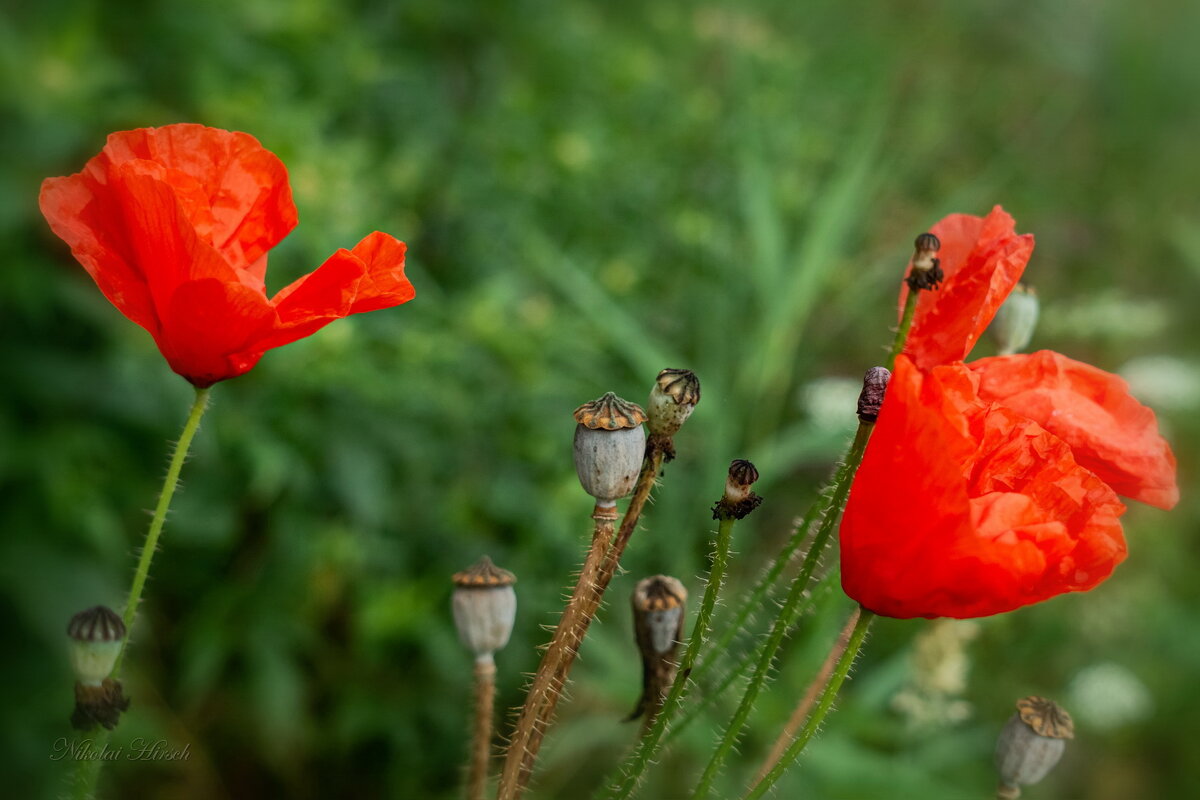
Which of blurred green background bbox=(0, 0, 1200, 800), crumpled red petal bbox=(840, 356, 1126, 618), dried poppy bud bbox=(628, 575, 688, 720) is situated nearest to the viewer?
crumpled red petal bbox=(840, 356, 1126, 618)

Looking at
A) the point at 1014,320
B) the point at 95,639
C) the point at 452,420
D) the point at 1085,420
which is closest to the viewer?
the point at 95,639

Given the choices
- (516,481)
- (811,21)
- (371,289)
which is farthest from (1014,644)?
(811,21)

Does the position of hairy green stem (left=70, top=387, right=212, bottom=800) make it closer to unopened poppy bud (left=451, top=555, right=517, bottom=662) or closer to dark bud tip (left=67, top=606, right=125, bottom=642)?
dark bud tip (left=67, top=606, right=125, bottom=642)

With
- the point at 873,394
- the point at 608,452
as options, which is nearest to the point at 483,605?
the point at 608,452

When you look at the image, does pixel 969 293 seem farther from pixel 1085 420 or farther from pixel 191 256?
pixel 191 256

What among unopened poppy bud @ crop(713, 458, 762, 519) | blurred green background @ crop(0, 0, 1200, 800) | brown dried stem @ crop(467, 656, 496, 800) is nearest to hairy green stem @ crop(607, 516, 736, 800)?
unopened poppy bud @ crop(713, 458, 762, 519)

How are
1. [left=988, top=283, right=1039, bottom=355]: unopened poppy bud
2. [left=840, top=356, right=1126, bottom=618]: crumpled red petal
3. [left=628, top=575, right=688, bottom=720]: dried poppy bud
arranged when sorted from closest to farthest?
1. [left=840, top=356, right=1126, bottom=618]: crumpled red petal
2. [left=628, top=575, right=688, bottom=720]: dried poppy bud
3. [left=988, top=283, right=1039, bottom=355]: unopened poppy bud
